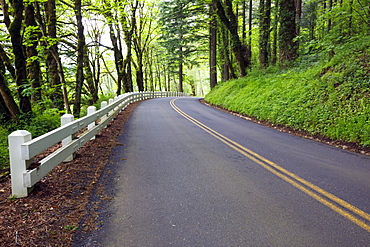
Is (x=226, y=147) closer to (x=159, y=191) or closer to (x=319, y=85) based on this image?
(x=159, y=191)

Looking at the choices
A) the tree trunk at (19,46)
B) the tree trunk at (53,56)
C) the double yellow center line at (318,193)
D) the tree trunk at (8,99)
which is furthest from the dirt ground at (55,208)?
the tree trunk at (53,56)

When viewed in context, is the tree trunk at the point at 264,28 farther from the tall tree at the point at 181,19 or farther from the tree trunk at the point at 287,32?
the tall tree at the point at 181,19

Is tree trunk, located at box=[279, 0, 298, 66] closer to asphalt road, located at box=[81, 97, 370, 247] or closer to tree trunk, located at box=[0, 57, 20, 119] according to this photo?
asphalt road, located at box=[81, 97, 370, 247]

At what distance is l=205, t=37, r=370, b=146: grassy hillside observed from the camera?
792 cm

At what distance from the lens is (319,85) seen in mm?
10469

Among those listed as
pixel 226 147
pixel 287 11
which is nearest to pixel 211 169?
pixel 226 147

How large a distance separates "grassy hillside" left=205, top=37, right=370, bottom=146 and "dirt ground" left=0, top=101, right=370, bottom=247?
7018 mm

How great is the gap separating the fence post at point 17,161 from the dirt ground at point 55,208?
0.49ft

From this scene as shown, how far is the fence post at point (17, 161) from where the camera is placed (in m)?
3.30

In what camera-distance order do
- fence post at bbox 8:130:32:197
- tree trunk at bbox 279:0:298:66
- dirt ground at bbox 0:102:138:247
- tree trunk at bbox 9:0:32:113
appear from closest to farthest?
dirt ground at bbox 0:102:138:247
fence post at bbox 8:130:32:197
tree trunk at bbox 9:0:32:113
tree trunk at bbox 279:0:298:66

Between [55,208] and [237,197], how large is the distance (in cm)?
252

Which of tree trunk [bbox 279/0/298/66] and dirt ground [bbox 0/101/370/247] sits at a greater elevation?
tree trunk [bbox 279/0/298/66]

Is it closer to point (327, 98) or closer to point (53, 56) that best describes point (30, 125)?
point (53, 56)

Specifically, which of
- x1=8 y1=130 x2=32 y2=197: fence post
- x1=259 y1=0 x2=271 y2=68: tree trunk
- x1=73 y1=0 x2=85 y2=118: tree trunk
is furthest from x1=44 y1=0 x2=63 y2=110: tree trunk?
x1=259 y1=0 x2=271 y2=68: tree trunk
